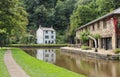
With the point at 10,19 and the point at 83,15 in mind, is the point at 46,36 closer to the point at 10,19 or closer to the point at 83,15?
the point at 83,15

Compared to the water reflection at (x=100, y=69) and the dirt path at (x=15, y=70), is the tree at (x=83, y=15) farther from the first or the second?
the dirt path at (x=15, y=70)

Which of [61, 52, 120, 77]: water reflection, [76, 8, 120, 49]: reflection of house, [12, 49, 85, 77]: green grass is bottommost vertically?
[61, 52, 120, 77]: water reflection

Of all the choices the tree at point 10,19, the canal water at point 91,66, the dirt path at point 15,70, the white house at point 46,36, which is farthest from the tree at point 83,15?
the dirt path at point 15,70

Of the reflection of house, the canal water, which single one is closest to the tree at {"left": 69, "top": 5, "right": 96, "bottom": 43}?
the reflection of house

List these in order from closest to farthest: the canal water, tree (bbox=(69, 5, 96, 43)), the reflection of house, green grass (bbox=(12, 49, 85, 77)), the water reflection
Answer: green grass (bbox=(12, 49, 85, 77)) → the water reflection → the canal water → the reflection of house → tree (bbox=(69, 5, 96, 43))

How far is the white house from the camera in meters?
118

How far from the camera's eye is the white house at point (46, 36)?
118m

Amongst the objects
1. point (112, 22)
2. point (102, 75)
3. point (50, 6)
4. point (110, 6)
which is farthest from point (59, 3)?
point (102, 75)

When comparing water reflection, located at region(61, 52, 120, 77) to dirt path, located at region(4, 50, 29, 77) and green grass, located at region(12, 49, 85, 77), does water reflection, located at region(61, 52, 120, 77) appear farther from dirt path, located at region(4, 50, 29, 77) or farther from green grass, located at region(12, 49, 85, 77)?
dirt path, located at region(4, 50, 29, 77)

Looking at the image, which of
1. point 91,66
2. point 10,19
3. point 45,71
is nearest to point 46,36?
point 10,19

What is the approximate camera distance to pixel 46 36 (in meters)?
118

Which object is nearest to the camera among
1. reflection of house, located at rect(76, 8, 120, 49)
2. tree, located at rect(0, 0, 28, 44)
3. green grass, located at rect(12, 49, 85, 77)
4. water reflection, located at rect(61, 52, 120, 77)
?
green grass, located at rect(12, 49, 85, 77)

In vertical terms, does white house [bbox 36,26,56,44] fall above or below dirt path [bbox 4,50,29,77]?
above

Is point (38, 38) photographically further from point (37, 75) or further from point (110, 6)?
point (37, 75)
